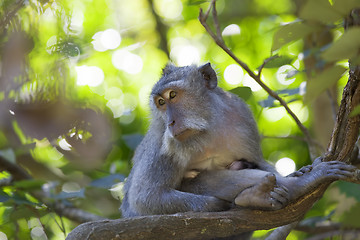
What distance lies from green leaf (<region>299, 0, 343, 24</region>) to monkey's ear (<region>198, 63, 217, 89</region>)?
3190 mm

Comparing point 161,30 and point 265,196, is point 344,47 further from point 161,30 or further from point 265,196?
point 161,30

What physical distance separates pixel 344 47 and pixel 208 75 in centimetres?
352

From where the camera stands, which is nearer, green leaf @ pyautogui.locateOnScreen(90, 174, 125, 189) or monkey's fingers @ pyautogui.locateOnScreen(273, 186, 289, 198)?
monkey's fingers @ pyautogui.locateOnScreen(273, 186, 289, 198)

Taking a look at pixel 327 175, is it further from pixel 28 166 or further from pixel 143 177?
pixel 28 166

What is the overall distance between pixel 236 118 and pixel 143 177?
121 centimetres

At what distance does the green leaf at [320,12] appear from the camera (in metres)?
1.60

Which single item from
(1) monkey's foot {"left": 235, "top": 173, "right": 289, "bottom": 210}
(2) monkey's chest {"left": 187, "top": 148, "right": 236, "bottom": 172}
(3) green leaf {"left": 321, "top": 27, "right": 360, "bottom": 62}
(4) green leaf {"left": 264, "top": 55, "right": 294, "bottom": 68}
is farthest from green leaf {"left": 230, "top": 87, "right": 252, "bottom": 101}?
(3) green leaf {"left": 321, "top": 27, "right": 360, "bottom": 62}

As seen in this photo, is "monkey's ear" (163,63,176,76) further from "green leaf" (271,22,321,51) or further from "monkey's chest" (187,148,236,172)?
"green leaf" (271,22,321,51)

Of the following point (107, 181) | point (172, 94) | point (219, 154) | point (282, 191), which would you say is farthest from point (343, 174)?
point (107, 181)

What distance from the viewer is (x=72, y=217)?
593cm

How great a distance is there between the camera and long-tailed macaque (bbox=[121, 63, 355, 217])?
407 cm

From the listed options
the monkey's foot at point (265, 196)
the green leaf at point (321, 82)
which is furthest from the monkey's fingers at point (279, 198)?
the green leaf at point (321, 82)

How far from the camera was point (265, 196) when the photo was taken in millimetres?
3701

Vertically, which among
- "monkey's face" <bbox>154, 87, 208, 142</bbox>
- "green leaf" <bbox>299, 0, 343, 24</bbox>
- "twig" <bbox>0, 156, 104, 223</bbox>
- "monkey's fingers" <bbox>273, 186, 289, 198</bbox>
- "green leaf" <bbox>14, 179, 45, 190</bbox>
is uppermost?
"green leaf" <bbox>299, 0, 343, 24</bbox>
